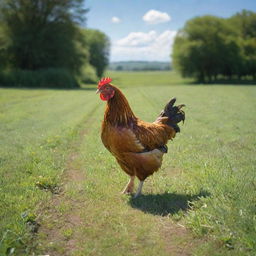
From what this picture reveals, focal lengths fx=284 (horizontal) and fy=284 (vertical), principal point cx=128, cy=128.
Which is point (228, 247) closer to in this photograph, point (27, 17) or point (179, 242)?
point (179, 242)

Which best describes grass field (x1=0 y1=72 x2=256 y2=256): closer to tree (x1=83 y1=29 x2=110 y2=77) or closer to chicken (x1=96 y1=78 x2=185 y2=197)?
chicken (x1=96 y1=78 x2=185 y2=197)

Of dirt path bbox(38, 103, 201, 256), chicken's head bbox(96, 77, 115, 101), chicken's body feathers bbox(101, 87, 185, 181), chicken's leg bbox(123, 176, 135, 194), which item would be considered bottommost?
dirt path bbox(38, 103, 201, 256)

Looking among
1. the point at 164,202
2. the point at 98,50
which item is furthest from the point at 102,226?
the point at 98,50

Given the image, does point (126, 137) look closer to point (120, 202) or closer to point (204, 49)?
point (120, 202)

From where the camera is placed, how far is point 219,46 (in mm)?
59875

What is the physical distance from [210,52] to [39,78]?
35.1 m

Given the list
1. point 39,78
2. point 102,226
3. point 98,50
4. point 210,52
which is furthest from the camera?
point 98,50

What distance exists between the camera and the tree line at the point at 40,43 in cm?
4378

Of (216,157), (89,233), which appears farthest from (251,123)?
(89,233)

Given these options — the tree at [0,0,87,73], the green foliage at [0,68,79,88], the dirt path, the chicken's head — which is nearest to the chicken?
the chicken's head

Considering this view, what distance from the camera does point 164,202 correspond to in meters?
5.58

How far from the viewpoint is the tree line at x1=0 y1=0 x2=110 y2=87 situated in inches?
1724

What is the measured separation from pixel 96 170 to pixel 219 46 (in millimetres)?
59227

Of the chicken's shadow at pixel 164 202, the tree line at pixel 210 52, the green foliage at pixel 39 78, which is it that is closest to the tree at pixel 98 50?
the tree line at pixel 210 52
